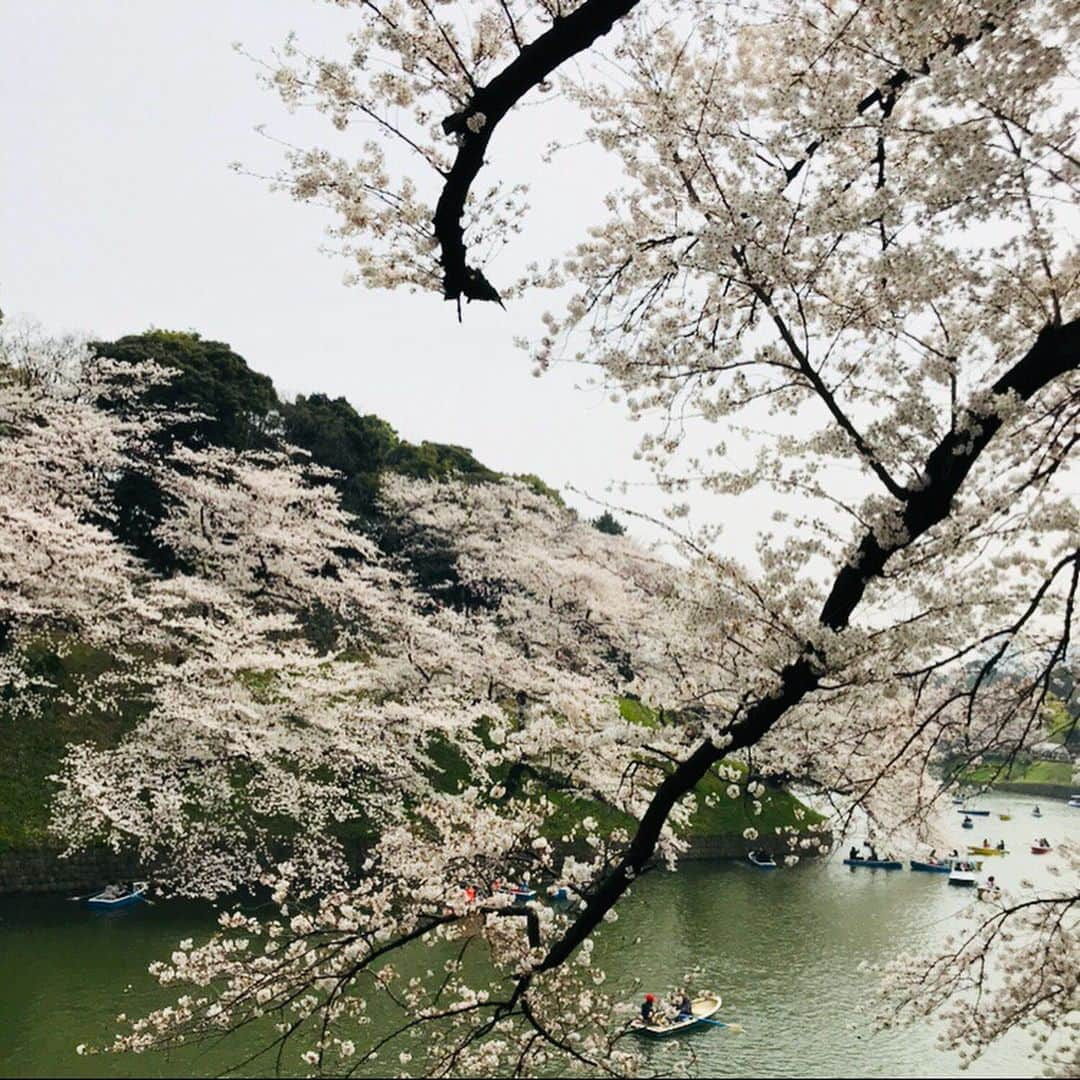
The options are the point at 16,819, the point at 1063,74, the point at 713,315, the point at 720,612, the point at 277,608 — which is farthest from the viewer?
the point at 277,608

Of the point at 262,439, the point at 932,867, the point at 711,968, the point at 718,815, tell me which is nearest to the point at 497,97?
the point at 711,968

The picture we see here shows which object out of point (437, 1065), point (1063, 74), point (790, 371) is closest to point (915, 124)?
point (1063, 74)

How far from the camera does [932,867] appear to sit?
66.0 feet

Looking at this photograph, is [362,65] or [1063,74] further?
[362,65]

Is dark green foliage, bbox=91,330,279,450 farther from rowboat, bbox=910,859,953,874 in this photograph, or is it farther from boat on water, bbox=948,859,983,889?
boat on water, bbox=948,859,983,889

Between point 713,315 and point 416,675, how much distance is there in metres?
15.2

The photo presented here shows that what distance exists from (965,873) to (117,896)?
16408 mm

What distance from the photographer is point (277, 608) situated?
21688 mm

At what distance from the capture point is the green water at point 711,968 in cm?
906

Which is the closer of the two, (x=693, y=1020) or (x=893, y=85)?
(x=893, y=85)

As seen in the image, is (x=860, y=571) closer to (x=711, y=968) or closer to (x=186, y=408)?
(x=711, y=968)

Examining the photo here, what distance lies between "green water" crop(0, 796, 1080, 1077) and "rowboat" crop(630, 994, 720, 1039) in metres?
0.14

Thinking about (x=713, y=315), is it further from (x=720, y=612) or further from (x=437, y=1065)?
(x=437, y=1065)

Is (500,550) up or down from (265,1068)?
up
